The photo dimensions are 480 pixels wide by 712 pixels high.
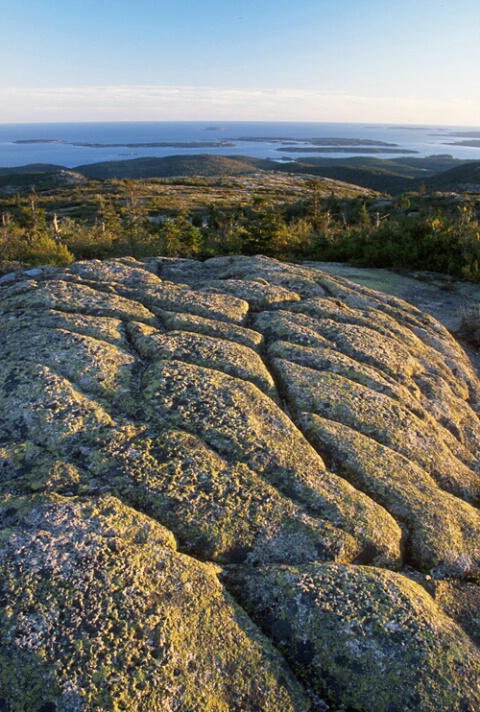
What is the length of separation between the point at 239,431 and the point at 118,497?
135 centimetres

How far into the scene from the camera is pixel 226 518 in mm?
3746

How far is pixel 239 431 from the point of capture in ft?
15.1

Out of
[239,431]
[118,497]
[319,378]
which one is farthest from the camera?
[319,378]

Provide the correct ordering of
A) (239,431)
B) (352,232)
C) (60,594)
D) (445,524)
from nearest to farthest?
(60,594) < (445,524) < (239,431) < (352,232)

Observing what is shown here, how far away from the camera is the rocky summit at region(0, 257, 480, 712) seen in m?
2.77

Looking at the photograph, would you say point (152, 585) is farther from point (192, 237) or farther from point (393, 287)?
point (192, 237)

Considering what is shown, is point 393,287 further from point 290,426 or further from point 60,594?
point 60,594

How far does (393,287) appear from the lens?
13.4 m

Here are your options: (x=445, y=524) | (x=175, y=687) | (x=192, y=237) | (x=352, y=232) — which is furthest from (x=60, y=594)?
(x=352, y=232)

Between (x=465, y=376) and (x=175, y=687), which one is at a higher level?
(x=175, y=687)

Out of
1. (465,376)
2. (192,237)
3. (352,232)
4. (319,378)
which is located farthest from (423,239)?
(319,378)

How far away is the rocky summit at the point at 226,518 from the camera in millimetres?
2768

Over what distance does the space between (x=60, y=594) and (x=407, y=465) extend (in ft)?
11.4

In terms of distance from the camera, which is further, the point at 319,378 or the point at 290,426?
the point at 319,378
